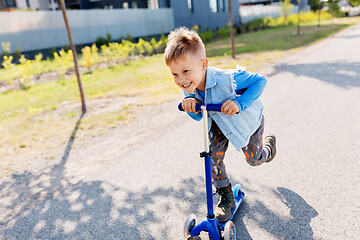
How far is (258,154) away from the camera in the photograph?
2963 mm

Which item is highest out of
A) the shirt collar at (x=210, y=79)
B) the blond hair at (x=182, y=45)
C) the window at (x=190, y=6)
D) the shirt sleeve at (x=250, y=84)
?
the window at (x=190, y=6)

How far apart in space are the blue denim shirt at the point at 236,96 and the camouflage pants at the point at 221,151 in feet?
0.53

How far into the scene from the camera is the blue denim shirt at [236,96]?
95.9 inches

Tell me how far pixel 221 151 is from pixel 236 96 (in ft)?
1.76

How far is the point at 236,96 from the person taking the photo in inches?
100

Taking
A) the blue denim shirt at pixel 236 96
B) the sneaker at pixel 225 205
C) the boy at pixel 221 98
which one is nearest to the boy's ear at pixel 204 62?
the boy at pixel 221 98

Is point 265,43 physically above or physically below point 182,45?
below

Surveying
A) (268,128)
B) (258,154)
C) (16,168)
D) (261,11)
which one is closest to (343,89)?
(268,128)

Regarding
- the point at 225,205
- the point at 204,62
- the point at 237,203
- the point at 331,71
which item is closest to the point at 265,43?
the point at 331,71

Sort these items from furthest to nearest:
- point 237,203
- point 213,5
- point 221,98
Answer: point 213,5, point 237,203, point 221,98

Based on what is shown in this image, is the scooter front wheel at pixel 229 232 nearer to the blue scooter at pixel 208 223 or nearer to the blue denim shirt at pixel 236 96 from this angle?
the blue scooter at pixel 208 223

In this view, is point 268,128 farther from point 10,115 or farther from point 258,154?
point 10,115

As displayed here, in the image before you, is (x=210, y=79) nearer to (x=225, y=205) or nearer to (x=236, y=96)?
(x=236, y=96)

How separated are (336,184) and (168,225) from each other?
1.79 meters
